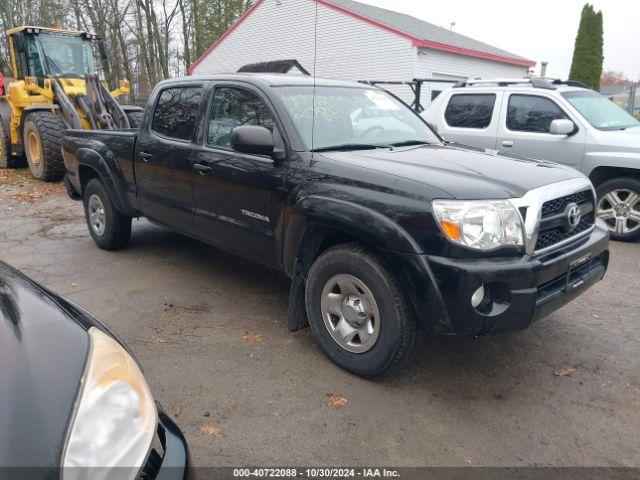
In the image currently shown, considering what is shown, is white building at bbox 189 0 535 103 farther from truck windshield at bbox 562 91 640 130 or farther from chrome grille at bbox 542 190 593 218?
chrome grille at bbox 542 190 593 218

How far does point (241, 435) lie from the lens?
2.77 meters

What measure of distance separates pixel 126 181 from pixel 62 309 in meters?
3.73

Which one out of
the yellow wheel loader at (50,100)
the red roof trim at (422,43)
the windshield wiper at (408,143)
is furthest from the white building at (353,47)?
the windshield wiper at (408,143)

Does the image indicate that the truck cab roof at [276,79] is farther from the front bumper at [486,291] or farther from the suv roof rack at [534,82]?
the suv roof rack at [534,82]

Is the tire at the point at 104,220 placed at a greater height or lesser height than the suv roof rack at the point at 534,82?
lesser

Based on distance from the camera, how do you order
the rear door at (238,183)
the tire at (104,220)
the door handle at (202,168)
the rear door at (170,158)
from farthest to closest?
the tire at (104,220)
the rear door at (170,158)
the door handle at (202,168)
the rear door at (238,183)

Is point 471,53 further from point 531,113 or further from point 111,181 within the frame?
point 111,181

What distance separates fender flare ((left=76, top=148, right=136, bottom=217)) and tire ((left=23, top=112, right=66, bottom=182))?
17.3 feet

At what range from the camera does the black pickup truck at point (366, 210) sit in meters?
2.79

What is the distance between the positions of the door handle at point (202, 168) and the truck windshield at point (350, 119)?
86 cm

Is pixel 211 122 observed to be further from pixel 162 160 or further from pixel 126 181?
pixel 126 181

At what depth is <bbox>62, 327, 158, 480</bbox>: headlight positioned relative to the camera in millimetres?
1323

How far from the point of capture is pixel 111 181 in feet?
17.9

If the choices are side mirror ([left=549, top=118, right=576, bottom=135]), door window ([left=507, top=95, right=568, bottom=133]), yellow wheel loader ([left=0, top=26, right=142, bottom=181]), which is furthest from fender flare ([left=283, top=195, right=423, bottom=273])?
yellow wheel loader ([left=0, top=26, right=142, bottom=181])
